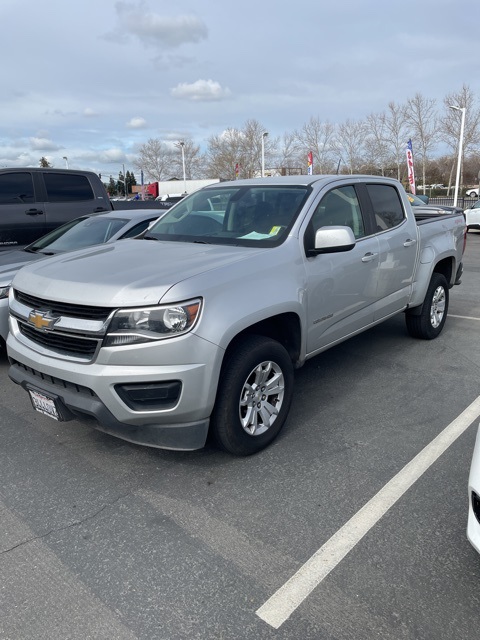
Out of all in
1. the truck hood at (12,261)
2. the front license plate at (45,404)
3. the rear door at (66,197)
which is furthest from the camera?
the rear door at (66,197)

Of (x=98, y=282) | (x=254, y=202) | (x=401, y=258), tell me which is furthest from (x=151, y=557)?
(x=401, y=258)

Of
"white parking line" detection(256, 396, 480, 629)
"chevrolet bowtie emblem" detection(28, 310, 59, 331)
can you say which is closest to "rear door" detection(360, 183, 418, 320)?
"white parking line" detection(256, 396, 480, 629)

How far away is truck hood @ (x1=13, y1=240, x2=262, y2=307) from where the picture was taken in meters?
2.87

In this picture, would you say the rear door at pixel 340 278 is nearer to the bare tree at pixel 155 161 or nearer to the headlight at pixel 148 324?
the headlight at pixel 148 324

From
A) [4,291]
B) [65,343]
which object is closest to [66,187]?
[4,291]

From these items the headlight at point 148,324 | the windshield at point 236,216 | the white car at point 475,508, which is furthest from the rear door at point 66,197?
the white car at point 475,508

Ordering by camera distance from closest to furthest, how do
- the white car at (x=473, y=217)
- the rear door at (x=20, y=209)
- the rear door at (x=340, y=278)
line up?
1. the rear door at (x=340, y=278)
2. the rear door at (x=20, y=209)
3. the white car at (x=473, y=217)

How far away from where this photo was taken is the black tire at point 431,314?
563 centimetres

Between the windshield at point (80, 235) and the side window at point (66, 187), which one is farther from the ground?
the side window at point (66, 187)

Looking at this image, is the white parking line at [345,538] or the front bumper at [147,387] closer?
the white parking line at [345,538]

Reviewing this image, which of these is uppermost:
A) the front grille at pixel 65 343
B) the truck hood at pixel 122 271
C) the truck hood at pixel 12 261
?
the truck hood at pixel 122 271

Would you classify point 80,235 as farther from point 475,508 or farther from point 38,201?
point 475,508

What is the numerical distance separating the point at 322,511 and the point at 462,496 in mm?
827

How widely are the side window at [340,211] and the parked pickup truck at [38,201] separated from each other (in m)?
5.03
